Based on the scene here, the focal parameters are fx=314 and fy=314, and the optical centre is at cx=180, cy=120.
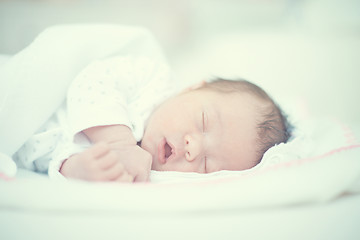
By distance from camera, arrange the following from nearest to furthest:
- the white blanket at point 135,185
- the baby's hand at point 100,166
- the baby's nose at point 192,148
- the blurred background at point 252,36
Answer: the white blanket at point 135,185, the baby's hand at point 100,166, the baby's nose at point 192,148, the blurred background at point 252,36

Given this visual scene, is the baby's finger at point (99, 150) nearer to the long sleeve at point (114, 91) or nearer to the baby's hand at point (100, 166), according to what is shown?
the baby's hand at point (100, 166)

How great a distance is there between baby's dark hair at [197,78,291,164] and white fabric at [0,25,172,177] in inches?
7.7

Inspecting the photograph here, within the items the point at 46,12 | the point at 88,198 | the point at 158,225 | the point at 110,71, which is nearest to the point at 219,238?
the point at 158,225

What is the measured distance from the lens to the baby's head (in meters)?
0.78

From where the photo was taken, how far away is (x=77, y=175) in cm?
64

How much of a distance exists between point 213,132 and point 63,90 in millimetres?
451

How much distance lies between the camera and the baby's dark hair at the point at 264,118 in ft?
2.71

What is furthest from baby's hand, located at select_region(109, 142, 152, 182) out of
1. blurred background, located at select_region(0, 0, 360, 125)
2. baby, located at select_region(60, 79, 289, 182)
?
blurred background, located at select_region(0, 0, 360, 125)

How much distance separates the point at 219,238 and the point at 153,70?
0.66m

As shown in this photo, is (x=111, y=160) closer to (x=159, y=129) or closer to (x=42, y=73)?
(x=159, y=129)

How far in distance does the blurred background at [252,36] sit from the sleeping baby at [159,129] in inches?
18.5

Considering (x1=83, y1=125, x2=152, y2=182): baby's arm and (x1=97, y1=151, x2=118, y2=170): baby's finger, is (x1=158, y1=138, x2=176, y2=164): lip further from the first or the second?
(x1=97, y1=151, x2=118, y2=170): baby's finger

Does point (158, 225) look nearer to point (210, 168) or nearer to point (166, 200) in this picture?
point (166, 200)

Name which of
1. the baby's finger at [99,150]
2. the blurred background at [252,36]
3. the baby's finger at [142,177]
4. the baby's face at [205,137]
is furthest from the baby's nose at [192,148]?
the blurred background at [252,36]
